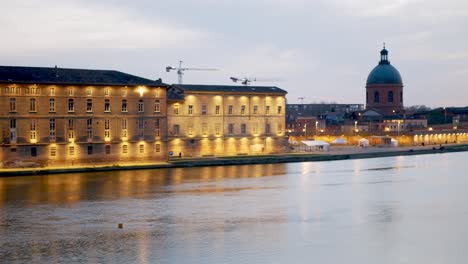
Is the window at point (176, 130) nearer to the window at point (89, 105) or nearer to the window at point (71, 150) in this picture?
the window at point (89, 105)

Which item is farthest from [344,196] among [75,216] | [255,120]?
[255,120]

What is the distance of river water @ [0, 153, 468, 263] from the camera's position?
87.5ft

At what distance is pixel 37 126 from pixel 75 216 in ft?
82.7

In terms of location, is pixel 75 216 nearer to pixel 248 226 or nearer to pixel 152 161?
pixel 248 226

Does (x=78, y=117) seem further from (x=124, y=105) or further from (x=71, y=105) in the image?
(x=124, y=105)

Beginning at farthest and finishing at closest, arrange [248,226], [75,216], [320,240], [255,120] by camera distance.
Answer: [255,120] < [75,216] < [248,226] < [320,240]

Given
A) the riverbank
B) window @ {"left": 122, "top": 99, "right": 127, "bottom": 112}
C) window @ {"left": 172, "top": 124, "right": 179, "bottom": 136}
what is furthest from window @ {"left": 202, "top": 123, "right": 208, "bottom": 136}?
window @ {"left": 122, "top": 99, "right": 127, "bottom": 112}

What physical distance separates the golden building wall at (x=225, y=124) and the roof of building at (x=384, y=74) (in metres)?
52.1

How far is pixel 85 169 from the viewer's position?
5966 cm

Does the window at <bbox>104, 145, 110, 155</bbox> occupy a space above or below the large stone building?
below

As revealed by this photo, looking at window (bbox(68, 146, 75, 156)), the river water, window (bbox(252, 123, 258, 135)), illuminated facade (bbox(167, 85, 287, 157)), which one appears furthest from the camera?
window (bbox(252, 123, 258, 135))

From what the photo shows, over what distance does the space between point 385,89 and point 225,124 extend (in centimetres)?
6045

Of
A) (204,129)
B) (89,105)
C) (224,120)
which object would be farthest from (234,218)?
(224,120)

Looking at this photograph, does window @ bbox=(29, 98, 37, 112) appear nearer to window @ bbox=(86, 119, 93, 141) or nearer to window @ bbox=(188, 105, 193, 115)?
window @ bbox=(86, 119, 93, 141)
